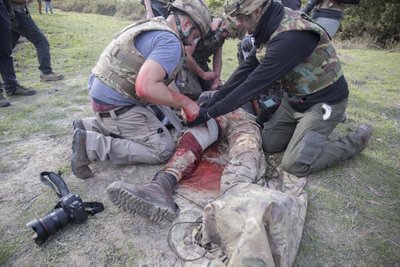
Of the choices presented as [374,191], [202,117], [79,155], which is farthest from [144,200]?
[374,191]

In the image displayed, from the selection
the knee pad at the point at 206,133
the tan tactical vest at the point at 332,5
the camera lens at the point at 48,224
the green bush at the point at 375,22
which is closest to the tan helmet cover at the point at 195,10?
the knee pad at the point at 206,133

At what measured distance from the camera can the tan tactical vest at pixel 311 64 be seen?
302 centimetres

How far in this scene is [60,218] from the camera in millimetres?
2467

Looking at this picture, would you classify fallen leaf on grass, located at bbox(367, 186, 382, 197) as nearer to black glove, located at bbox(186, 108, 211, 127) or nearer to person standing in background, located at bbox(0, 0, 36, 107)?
black glove, located at bbox(186, 108, 211, 127)

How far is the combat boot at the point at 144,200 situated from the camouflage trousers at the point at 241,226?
6.1 inches

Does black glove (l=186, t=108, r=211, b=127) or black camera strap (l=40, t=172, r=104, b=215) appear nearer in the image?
black camera strap (l=40, t=172, r=104, b=215)

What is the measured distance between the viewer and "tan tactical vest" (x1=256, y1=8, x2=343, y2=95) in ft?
9.91

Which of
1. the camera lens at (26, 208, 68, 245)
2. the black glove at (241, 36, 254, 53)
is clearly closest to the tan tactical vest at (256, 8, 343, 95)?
the black glove at (241, 36, 254, 53)

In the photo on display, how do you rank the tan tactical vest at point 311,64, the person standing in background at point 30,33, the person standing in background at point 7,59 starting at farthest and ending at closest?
the person standing in background at point 30,33 < the person standing in background at point 7,59 < the tan tactical vest at point 311,64

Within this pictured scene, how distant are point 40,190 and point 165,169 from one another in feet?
4.05

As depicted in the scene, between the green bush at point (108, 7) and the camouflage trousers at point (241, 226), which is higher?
the camouflage trousers at point (241, 226)

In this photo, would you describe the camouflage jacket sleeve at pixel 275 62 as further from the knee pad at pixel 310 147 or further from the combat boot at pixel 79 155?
the combat boot at pixel 79 155

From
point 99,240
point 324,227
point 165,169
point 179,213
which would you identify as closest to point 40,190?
point 99,240

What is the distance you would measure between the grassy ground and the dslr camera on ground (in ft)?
0.25
